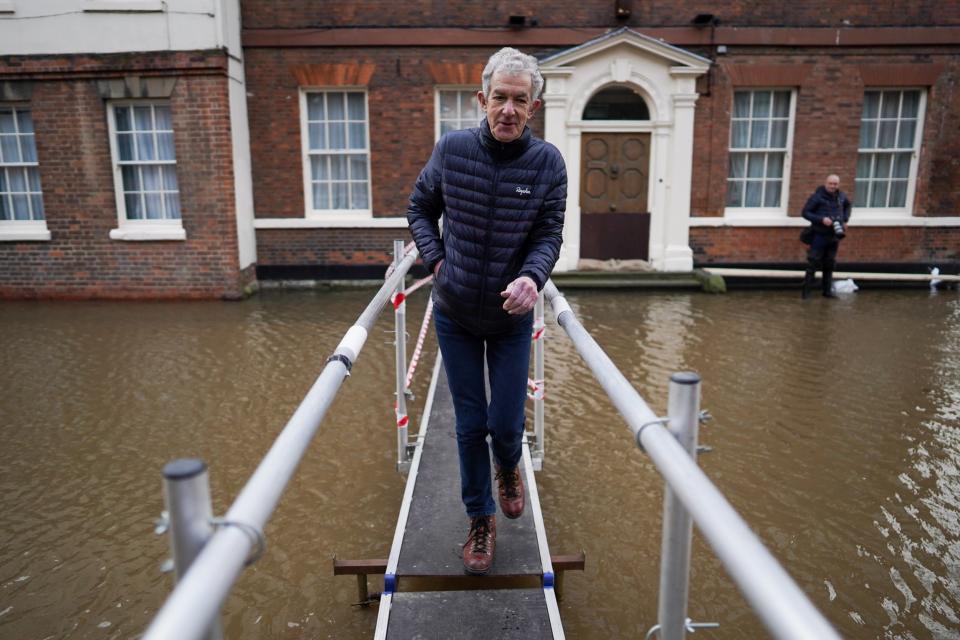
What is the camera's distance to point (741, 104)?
11.3 m

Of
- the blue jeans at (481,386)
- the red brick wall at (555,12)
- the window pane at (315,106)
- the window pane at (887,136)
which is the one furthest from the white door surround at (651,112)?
the blue jeans at (481,386)

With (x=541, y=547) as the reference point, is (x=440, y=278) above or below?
above

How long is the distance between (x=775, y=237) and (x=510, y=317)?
33.1 ft

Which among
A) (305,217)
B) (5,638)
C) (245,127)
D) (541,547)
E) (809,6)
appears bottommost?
(5,638)

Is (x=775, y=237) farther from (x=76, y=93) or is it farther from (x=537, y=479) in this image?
(x=76, y=93)

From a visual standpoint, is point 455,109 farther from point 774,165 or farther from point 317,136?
point 774,165

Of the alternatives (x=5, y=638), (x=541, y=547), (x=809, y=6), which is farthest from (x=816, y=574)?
(x=809, y=6)

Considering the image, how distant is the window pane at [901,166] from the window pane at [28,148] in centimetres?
1364

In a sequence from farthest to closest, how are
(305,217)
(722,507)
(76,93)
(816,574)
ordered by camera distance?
(305,217), (76,93), (816,574), (722,507)

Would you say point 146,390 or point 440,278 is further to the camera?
point 146,390

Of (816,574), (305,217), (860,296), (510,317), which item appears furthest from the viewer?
(305,217)

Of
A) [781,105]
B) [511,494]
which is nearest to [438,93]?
[781,105]

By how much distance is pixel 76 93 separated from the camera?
32.9 ft

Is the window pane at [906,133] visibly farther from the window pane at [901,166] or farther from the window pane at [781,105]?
the window pane at [781,105]
